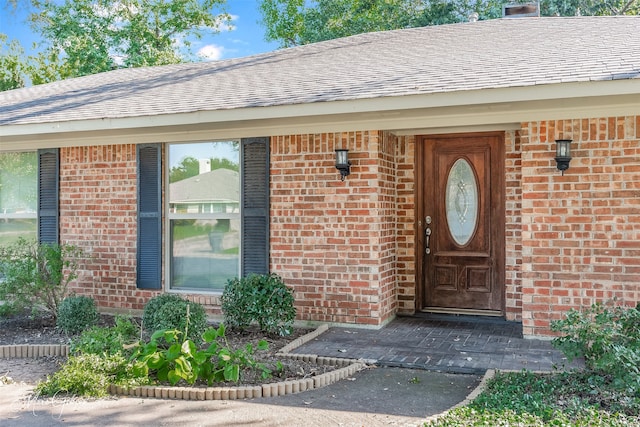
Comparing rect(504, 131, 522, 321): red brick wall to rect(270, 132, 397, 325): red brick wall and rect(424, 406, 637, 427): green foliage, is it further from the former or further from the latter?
rect(424, 406, 637, 427): green foliage

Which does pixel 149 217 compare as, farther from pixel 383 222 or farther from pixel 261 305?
pixel 383 222

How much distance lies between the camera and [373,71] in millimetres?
7156

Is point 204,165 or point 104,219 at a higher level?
point 204,165

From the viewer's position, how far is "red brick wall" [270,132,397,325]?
22.3 feet

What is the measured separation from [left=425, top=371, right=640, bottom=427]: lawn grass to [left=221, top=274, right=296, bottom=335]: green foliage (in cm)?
244

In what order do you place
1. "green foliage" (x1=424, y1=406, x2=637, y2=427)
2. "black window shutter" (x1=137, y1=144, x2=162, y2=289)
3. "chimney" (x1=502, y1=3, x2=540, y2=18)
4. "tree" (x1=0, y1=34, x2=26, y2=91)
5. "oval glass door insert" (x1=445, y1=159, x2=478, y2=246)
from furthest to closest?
"tree" (x1=0, y1=34, x2=26, y2=91) < "chimney" (x1=502, y1=3, x2=540, y2=18) < "black window shutter" (x1=137, y1=144, x2=162, y2=289) < "oval glass door insert" (x1=445, y1=159, x2=478, y2=246) < "green foliage" (x1=424, y1=406, x2=637, y2=427)

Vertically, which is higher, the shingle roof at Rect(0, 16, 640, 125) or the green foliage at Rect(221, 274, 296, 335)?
the shingle roof at Rect(0, 16, 640, 125)

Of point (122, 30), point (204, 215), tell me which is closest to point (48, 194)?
point (204, 215)

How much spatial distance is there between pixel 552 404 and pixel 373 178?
3454mm

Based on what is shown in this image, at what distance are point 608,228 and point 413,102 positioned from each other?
2372 millimetres

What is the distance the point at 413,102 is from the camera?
5781 mm

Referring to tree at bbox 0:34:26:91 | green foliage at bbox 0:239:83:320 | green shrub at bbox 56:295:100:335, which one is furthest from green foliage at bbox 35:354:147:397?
tree at bbox 0:34:26:91

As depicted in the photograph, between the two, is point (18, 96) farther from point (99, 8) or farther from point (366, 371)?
point (99, 8)

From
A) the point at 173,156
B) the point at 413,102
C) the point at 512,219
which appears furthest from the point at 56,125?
the point at 512,219
